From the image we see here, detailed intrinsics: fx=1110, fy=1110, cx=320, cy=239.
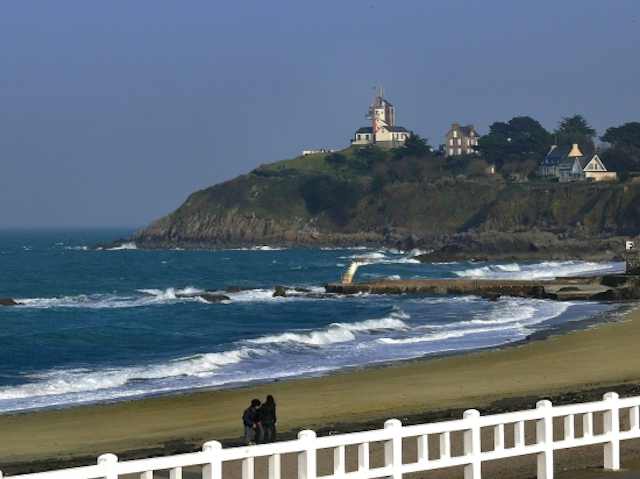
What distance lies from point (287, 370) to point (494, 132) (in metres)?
Answer: 164

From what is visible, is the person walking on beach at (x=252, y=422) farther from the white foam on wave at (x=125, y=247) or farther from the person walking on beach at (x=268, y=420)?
the white foam on wave at (x=125, y=247)

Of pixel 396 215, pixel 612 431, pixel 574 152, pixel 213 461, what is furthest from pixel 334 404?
pixel 574 152

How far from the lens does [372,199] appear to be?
15225 cm

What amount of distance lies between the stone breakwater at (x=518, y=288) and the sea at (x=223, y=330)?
132 centimetres

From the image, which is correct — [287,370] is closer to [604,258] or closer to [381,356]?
[381,356]

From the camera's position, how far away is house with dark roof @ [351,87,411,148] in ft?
632

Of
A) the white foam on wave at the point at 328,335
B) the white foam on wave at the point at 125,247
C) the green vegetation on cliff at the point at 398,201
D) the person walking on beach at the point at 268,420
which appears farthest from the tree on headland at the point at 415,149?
the person walking on beach at the point at 268,420

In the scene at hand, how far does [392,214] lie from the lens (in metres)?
146

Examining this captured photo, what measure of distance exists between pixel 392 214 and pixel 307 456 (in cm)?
13737

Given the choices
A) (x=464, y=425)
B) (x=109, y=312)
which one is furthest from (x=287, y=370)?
(x=109, y=312)

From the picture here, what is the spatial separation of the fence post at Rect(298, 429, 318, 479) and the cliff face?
304 feet

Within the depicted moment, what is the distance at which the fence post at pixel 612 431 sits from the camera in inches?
450

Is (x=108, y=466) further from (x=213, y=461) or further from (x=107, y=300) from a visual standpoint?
(x=107, y=300)

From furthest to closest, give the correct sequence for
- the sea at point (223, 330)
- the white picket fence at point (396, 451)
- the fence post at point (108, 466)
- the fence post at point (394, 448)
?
the sea at point (223, 330) < the fence post at point (394, 448) < the white picket fence at point (396, 451) < the fence post at point (108, 466)
